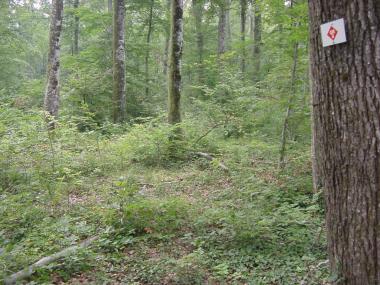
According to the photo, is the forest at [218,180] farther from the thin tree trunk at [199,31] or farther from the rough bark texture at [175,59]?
the thin tree trunk at [199,31]

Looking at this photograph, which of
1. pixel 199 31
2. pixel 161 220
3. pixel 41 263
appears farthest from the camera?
pixel 199 31

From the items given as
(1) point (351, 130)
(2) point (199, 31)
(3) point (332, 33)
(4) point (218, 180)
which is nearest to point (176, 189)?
(4) point (218, 180)

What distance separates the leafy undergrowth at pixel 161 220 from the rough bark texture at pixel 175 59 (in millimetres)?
2072

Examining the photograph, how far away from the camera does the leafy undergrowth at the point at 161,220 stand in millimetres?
4254

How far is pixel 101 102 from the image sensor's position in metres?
13.6

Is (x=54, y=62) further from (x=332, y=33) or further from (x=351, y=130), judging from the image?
(x=351, y=130)

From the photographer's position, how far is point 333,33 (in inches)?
112

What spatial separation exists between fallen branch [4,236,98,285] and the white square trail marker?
11.7ft

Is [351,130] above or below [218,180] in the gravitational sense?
above

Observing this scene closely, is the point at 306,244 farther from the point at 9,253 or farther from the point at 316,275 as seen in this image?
the point at 9,253

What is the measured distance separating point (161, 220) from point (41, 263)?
176 centimetres

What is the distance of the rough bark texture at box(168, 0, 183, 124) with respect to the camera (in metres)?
9.82

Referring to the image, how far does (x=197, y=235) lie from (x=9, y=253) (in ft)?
7.79

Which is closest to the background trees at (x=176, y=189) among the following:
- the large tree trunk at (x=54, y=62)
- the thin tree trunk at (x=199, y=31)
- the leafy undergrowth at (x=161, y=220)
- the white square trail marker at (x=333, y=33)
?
the leafy undergrowth at (x=161, y=220)
